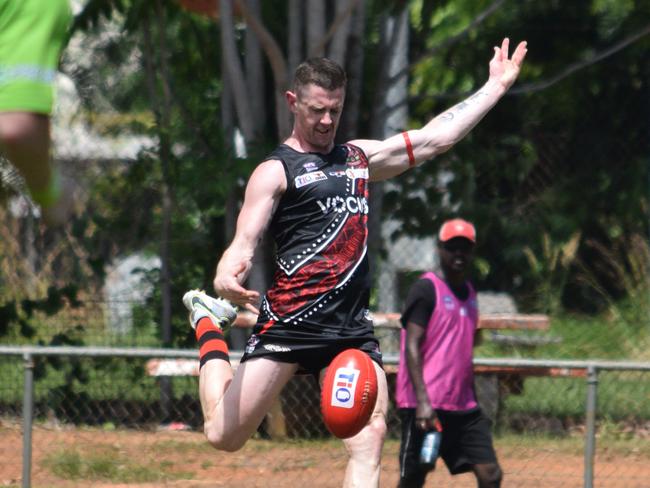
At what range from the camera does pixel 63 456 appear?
8.14 metres

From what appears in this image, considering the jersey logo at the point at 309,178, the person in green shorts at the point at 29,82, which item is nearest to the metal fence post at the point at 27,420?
the jersey logo at the point at 309,178

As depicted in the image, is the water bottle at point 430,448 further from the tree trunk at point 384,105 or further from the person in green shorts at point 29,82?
the person in green shorts at point 29,82

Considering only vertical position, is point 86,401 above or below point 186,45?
below

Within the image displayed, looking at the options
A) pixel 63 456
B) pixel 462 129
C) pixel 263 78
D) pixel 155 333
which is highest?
pixel 263 78

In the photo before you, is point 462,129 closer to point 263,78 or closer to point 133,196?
point 263,78

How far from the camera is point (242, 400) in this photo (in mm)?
5309

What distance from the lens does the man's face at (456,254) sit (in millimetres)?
6941

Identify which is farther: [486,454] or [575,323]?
[575,323]

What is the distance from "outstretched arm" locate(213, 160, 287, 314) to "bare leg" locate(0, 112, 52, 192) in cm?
189

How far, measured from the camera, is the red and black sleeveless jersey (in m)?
5.23

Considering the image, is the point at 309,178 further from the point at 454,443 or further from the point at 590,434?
the point at 590,434

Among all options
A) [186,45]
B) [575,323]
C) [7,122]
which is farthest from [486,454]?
[575,323]

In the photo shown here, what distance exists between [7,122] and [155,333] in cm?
703

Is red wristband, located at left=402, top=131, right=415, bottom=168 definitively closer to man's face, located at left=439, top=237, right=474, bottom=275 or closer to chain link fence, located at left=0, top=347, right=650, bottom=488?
man's face, located at left=439, top=237, right=474, bottom=275
